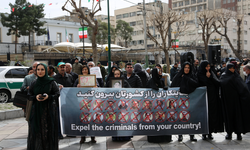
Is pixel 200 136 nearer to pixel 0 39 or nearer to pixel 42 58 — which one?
Result: pixel 42 58

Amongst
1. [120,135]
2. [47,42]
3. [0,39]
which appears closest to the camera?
[120,135]

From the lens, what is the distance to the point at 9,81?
12188 millimetres

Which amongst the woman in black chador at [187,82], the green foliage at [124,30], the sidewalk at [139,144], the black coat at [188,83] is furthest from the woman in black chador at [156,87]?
the green foliage at [124,30]

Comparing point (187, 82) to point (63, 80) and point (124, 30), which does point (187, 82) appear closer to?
point (63, 80)

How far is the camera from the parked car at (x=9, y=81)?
39.6 feet

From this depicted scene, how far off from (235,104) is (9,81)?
944cm

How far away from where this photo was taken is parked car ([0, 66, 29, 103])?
39.6ft

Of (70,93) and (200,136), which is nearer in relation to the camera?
(70,93)

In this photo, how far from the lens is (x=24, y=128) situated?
26.1ft

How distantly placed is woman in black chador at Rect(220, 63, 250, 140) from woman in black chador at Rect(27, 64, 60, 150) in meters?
3.67

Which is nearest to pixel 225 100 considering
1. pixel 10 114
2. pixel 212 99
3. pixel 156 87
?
pixel 212 99

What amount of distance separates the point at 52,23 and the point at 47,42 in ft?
16.7

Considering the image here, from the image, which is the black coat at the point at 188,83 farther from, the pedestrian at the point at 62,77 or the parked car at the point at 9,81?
the parked car at the point at 9,81

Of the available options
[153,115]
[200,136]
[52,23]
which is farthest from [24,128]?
[52,23]
